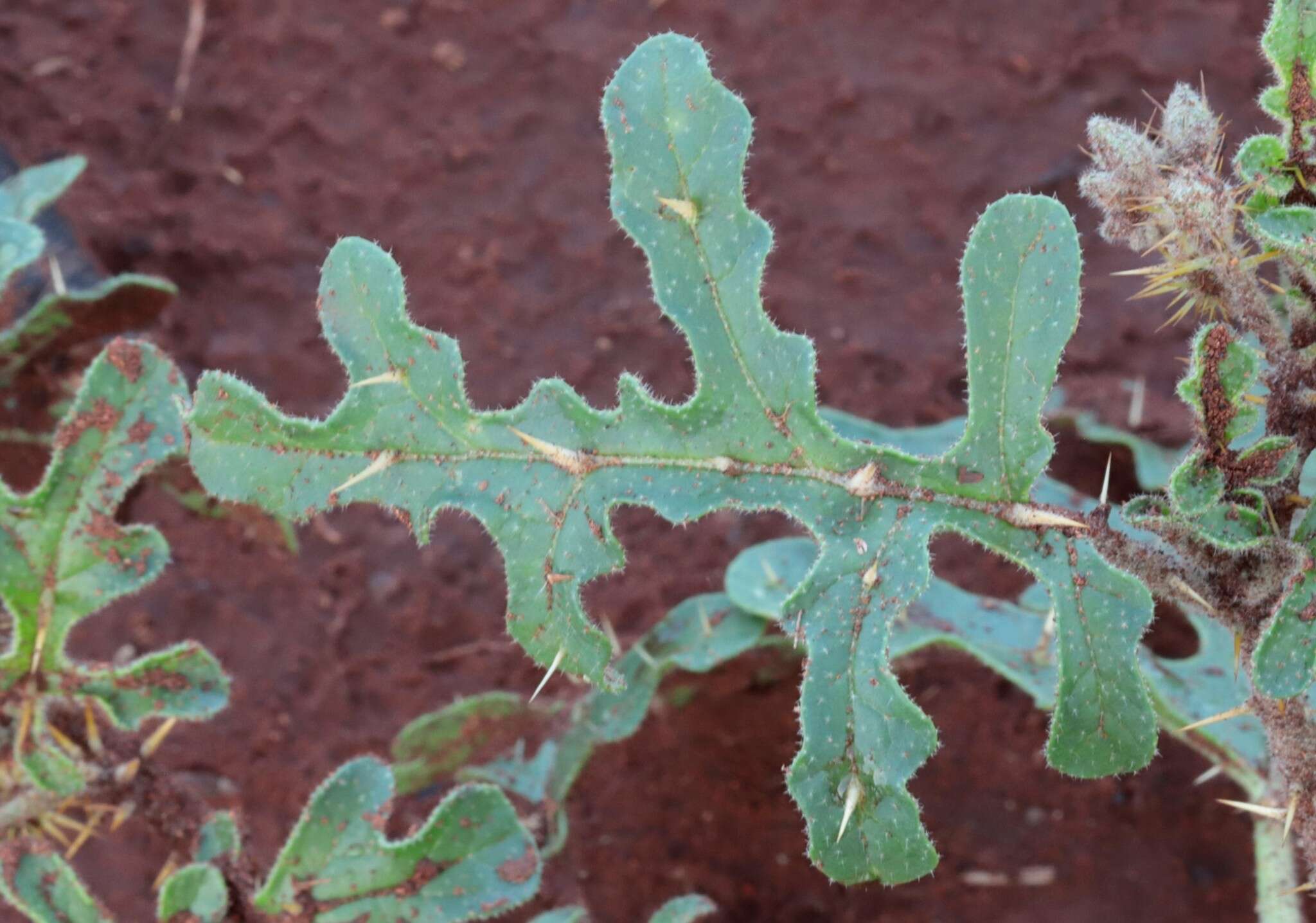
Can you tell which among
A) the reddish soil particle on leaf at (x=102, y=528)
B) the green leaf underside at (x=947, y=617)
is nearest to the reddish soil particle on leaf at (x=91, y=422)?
the reddish soil particle on leaf at (x=102, y=528)

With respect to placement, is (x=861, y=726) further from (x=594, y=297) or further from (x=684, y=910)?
(x=594, y=297)

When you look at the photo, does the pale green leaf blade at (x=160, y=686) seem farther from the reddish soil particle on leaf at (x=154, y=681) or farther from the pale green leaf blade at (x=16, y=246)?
the pale green leaf blade at (x=16, y=246)

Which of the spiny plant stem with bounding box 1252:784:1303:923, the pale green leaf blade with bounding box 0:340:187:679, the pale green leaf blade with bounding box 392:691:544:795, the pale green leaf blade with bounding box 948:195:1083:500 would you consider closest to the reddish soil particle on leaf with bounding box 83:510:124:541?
the pale green leaf blade with bounding box 0:340:187:679

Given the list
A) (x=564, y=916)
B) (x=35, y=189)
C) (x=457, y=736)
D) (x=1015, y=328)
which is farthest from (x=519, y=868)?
(x=35, y=189)

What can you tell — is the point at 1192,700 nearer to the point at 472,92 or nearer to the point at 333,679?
the point at 333,679

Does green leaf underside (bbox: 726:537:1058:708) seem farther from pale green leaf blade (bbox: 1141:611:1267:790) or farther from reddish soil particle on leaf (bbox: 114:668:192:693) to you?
reddish soil particle on leaf (bbox: 114:668:192:693)
